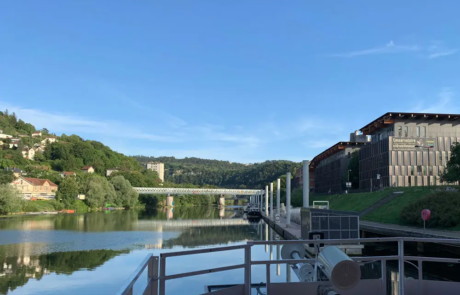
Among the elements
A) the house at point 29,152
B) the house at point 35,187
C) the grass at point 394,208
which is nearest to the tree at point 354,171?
the grass at point 394,208

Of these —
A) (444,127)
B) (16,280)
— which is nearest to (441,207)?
(16,280)

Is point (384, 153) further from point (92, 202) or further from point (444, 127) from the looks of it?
point (92, 202)

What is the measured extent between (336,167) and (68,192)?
54.9 metres

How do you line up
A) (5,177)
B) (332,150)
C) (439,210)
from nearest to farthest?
(439,210), (5,177), (332,150)

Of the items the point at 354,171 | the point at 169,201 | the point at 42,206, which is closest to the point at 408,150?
the point at 354,171

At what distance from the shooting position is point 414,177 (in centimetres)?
6359

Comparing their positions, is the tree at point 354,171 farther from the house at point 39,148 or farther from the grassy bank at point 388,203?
the house at point 39,148

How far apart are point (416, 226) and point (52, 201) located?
65.8m

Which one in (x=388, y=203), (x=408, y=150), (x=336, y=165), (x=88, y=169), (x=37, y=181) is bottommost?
(x=388, y=203)

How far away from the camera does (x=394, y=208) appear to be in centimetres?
4016

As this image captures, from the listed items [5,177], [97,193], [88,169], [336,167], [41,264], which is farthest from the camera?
[88,169]

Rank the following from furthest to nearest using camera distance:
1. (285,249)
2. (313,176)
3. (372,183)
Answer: (313,176) → (372,183) → (285,249)

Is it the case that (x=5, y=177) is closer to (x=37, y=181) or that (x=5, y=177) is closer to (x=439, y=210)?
(x=37, y=181)

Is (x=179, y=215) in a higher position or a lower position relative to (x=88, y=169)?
lower
